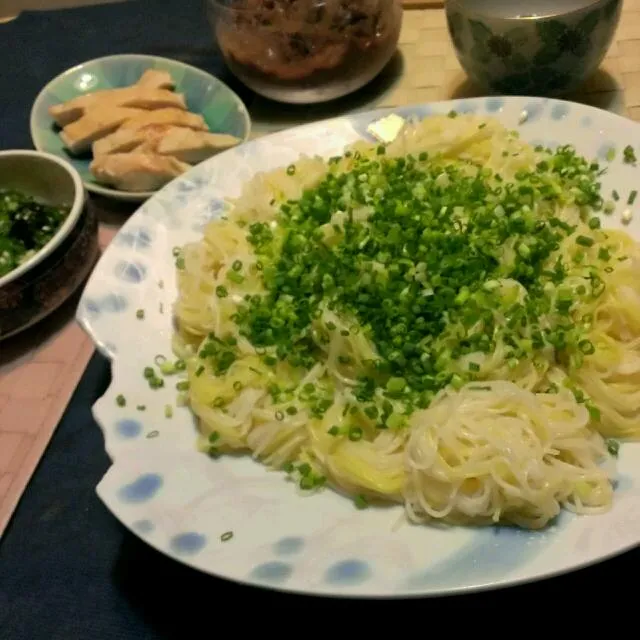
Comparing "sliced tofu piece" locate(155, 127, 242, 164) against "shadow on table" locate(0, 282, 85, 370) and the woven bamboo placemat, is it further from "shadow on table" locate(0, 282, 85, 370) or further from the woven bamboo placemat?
"shadow on table" locate(0, 282, 85, 370)

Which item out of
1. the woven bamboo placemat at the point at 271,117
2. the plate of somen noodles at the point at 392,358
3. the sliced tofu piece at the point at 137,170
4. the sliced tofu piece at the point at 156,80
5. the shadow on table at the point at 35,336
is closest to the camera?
the plate of somen noodles at the point at 392,358

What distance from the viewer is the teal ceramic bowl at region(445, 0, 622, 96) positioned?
174cm

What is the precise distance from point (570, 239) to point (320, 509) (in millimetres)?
640

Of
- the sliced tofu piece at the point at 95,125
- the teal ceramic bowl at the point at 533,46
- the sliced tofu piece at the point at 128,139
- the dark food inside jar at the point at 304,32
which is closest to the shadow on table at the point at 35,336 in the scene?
the sliced tofu piece at the point at 128,139

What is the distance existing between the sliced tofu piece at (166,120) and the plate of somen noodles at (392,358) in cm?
39

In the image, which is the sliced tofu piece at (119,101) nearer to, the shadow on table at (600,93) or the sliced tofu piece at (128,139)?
the sliced tofu piece at (128,139)

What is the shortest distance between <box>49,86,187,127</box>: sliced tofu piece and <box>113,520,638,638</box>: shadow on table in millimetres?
1254

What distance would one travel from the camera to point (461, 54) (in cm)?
192

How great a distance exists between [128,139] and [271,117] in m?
0.42

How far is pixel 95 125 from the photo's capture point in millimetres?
2006

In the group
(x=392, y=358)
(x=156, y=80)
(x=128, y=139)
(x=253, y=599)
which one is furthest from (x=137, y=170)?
(x=253, y=599)

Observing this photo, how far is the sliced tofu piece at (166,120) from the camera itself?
198cm

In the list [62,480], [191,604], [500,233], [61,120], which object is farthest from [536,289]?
[61,120]

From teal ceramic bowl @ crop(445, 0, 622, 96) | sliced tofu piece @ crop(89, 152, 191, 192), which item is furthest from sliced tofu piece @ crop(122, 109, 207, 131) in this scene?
teal ceramic bowl @ crop(445, 0, 622, 96)
